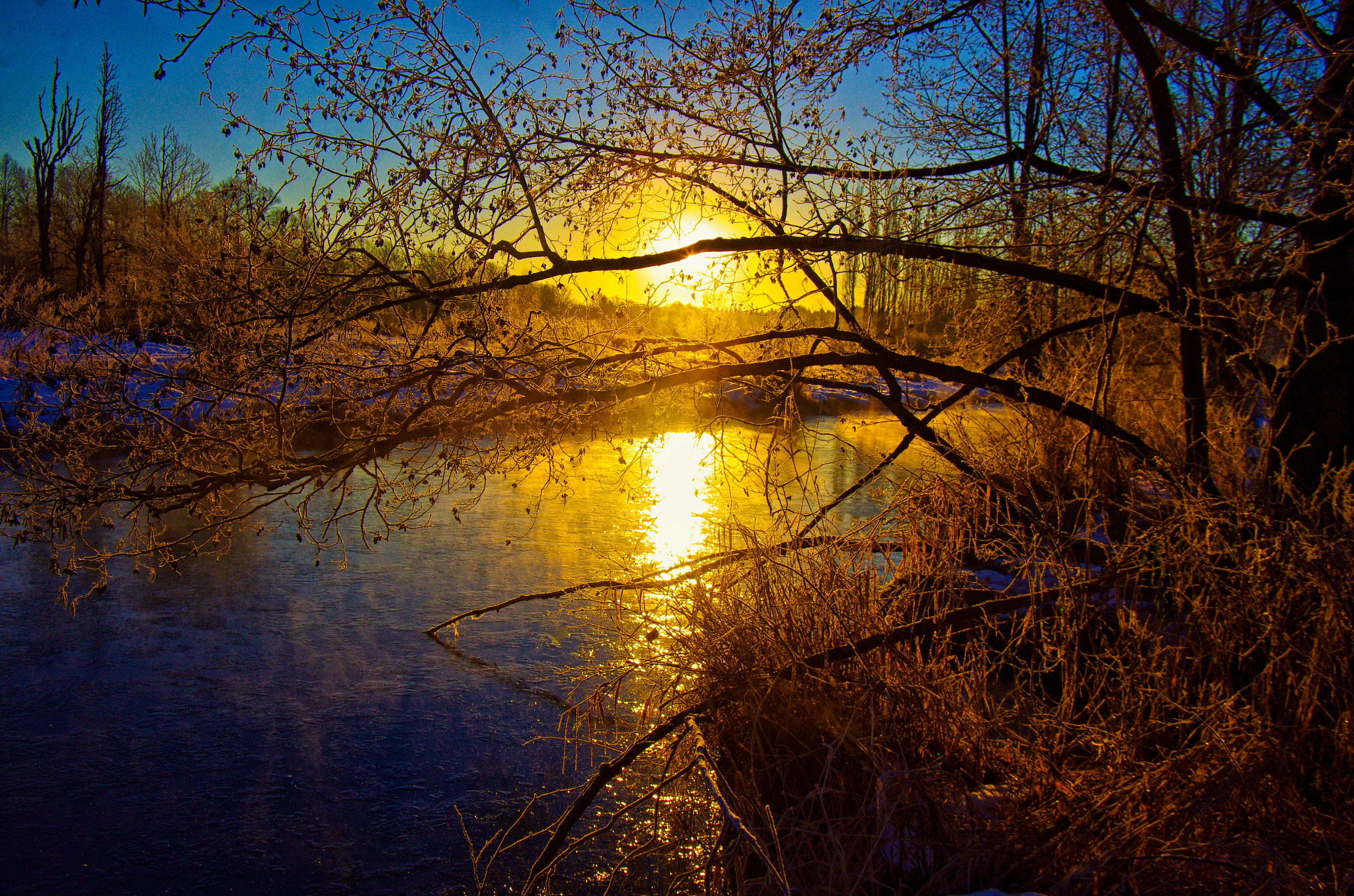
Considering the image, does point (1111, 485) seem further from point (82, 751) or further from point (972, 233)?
point (82, 751)

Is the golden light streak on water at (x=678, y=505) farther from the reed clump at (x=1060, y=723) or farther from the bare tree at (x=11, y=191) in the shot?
the bare tree at (x=11, y=191)

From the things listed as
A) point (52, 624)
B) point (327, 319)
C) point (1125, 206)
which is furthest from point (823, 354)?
point (52, 624)

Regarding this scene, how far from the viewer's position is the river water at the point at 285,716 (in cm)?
362

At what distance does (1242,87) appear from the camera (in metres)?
4.30

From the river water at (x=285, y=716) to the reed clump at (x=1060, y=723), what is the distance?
0.83m

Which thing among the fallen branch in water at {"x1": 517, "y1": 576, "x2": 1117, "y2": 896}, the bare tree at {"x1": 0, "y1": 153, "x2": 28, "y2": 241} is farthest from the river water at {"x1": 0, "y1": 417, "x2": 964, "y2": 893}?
the bare tree at {"x1": 0, "y1": 153, "x2": 28, "y2": 241}

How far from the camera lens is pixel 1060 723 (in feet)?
10.8

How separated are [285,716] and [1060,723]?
14.4 ft

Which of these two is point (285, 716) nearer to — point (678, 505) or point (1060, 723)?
point (1060, 723)

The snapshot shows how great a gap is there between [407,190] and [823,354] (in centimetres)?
232

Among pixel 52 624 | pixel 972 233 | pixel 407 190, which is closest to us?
pixel 407 190

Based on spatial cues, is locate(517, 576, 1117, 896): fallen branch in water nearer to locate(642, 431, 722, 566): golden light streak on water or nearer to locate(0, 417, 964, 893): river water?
locate(0, 417, 964, 893): river water

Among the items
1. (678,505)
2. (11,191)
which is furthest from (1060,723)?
(11,191)

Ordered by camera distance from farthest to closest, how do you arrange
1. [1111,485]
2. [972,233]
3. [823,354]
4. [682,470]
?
1. [682,470]
2. [1111,485]
3. [972,233]
4. [823,354]
